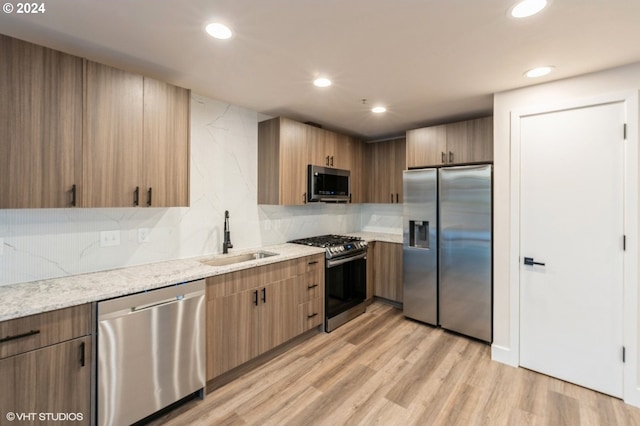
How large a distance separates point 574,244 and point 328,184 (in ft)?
8.02

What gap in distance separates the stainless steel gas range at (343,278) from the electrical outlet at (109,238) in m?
1.89

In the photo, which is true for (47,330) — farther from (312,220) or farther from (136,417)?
(312,220)

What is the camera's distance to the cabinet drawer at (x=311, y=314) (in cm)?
295

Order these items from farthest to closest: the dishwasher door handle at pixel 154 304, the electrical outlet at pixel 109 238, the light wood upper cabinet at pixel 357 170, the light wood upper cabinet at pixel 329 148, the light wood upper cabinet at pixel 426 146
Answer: the light wood upper cabinet at pixel 357 170
the light wood upper cabinet at pixel 329 148
the light wood upper cabinet at pixel 426 146
the electrical outlet at pixel 109 238
the dishwasher door handle at pixel 154 304

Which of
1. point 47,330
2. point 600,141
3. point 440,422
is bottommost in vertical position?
point 440,422

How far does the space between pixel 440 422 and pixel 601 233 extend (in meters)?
1.86

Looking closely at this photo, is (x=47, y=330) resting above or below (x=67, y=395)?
above

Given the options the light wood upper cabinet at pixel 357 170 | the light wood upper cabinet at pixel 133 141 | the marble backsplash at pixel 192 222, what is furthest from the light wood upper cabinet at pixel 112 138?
the light wood upper cabinet at pixel 357 170

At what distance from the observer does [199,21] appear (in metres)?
1.60

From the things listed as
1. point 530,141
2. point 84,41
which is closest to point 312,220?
point 530,141

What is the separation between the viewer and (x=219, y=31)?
1686 mm

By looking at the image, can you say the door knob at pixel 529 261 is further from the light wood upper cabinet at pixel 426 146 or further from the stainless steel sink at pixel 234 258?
the stainless steel sink at pixel 234 258

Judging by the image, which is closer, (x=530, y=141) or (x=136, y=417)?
(x=136, y=417)

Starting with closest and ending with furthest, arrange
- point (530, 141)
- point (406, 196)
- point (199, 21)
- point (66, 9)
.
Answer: point (66, 9), point (199, 21), point (530, 141), point (406, 196)
